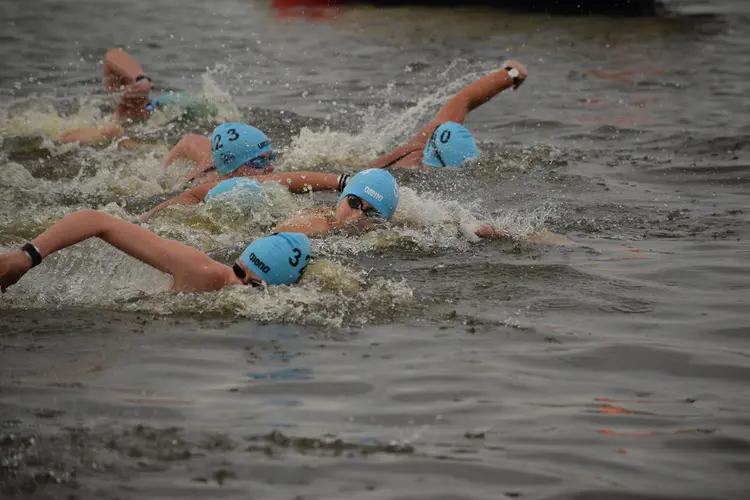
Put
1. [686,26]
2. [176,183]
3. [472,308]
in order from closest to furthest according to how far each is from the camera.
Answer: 1. [472,308]
2. [176,183]
3. [686,26]

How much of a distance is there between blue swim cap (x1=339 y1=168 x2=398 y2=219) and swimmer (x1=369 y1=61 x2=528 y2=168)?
260 centimetres

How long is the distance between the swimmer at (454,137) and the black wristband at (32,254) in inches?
222

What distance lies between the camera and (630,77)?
1836cm

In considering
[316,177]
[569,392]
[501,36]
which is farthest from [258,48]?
[569,392]

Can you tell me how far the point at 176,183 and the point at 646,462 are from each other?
7130mm

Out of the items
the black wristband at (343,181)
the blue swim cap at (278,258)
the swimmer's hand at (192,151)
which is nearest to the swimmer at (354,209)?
the black wristband at (343,181)

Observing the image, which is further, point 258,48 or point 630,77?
point 258,48

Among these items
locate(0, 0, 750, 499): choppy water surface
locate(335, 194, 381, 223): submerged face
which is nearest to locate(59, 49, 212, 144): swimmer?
locate(0, 0, 750, 499): choppy water surface

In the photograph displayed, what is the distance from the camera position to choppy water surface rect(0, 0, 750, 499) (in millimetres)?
5547

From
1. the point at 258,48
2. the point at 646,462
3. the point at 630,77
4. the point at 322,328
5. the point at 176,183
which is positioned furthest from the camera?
the point at 258,48

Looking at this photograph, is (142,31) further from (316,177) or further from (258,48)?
(316,177)

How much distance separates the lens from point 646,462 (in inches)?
223

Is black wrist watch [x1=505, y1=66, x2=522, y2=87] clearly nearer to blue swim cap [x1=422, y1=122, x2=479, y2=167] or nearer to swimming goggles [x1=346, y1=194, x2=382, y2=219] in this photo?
blue swim cap [x1=422, y1=122, x2=479, y2=167]

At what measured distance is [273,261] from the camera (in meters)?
7.57
